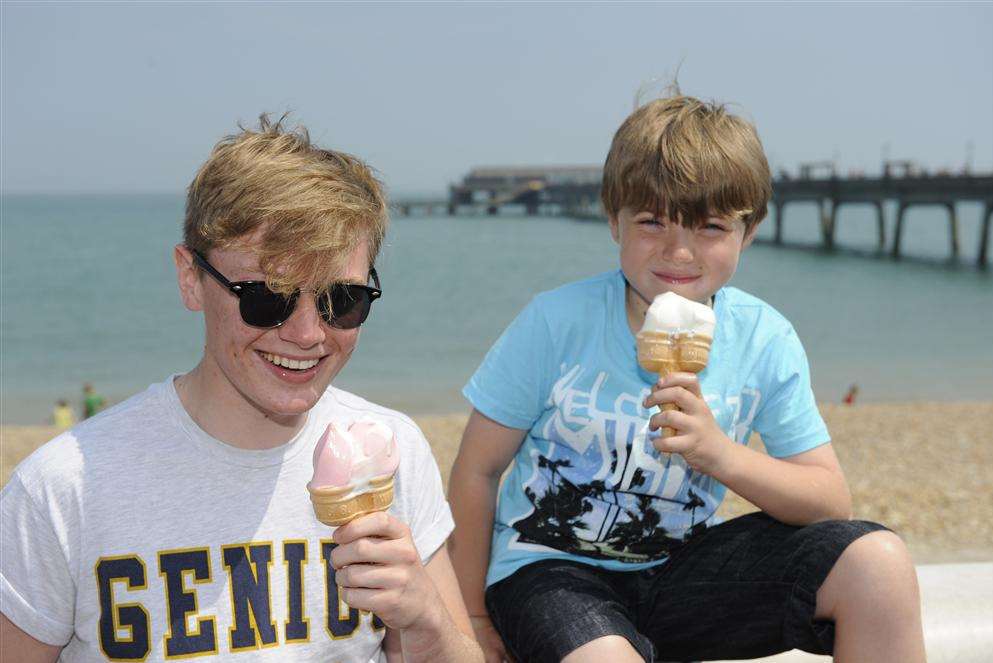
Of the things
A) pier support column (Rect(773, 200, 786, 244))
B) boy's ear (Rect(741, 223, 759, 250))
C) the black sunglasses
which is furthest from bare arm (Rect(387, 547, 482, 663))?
pier support column (Rect(773, 200, 786, 244))

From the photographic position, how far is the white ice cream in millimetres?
2766

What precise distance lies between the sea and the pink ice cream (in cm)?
60

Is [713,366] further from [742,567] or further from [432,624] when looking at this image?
[432,624]

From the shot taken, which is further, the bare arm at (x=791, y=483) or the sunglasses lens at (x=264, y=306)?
the bare arm at (x=791, y=483)

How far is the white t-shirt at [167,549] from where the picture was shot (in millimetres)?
2127

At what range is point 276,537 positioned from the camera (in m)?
2.32

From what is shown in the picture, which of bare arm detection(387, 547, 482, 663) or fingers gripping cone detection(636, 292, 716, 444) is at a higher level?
fingers gripping cone detection(636, 292, 716, 444)

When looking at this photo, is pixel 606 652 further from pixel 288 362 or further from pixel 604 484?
pixel 288 362

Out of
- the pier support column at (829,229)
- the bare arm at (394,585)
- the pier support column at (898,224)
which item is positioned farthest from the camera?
the pier support column at (829,229)

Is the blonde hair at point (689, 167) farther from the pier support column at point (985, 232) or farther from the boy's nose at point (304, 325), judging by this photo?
the pier support column at point (985, 232)

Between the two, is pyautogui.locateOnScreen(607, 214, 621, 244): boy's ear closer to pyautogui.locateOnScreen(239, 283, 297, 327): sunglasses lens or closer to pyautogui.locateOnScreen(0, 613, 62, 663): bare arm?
pyautogui.locateOnScreen(239, 283, 297, 327): sunglasses lens

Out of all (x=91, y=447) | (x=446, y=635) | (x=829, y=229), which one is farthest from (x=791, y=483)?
(x=829, y=229)

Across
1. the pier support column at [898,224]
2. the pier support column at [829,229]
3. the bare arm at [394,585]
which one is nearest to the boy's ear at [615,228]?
the bare arm at [394,585]

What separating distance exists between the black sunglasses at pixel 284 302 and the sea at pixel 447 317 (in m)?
0.31
